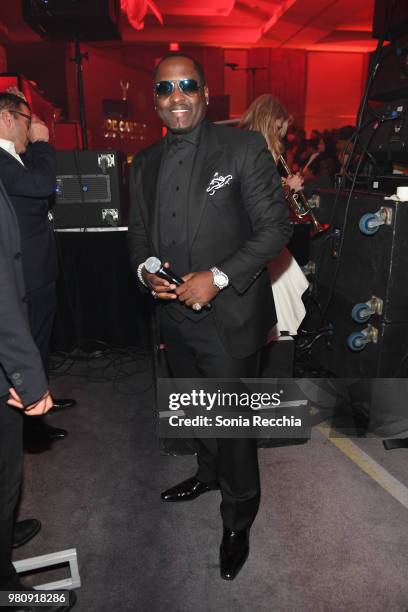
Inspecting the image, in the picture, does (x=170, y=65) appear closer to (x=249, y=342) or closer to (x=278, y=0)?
(x=249, y=342)

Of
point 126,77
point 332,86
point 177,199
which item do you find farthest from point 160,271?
point 332,86

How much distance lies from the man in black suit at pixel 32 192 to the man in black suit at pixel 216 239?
75cm

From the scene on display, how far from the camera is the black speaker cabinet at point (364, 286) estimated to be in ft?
8.27

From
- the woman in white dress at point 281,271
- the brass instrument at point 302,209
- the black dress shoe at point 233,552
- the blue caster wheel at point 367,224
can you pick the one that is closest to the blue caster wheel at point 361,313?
the woman in white dress at point 281,271

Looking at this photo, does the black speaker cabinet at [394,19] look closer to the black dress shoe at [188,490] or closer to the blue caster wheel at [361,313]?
the blue caster wheel at [361,313]

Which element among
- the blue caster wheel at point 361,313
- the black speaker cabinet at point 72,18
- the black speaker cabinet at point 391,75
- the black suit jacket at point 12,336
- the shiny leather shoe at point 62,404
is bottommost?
the shiny leather shoe at point 62,404

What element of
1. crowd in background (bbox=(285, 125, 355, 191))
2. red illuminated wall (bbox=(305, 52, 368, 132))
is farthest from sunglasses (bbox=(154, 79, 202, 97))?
red illuminated wall (bbox=(305, 52, 368, 132))

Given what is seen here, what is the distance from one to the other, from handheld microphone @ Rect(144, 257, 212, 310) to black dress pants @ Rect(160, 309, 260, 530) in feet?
0.79

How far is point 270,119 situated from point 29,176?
1345mm

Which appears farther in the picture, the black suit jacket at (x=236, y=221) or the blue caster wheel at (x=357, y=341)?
the blue caster wheel at (x=357, y=341)

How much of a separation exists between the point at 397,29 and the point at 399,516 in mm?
2590

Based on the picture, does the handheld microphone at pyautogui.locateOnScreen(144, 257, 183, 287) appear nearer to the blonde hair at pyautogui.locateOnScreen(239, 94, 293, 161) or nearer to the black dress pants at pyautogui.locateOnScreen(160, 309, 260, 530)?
the black dress pants at pyautogui.locateOnScreen(160, 309, 260, 530)

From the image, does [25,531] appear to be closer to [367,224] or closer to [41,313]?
[41,313]

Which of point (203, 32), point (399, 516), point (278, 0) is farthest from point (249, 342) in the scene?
point (203, 32)
